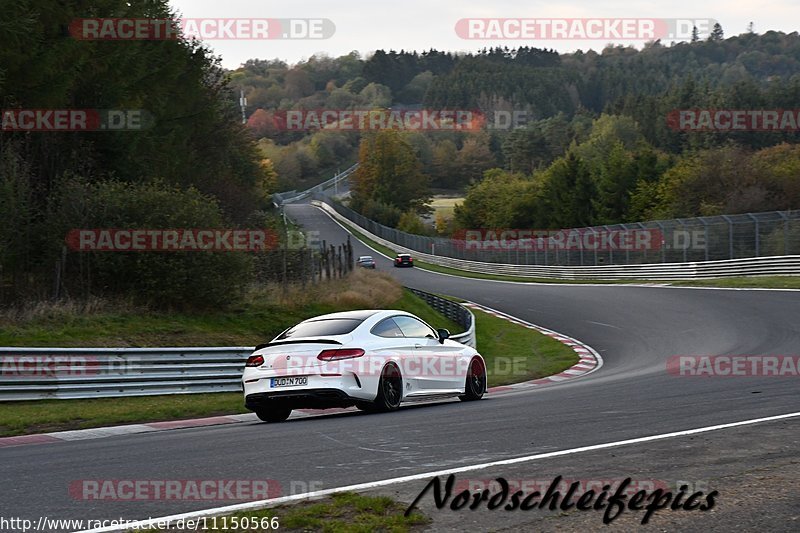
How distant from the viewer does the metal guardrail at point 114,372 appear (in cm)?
1670

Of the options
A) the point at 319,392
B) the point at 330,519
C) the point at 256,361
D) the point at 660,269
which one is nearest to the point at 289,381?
the point at 319,392

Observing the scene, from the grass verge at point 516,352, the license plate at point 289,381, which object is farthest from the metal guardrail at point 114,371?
the grass verge at point 516,352

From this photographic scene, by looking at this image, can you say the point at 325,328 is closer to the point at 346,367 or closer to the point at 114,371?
the point at 346,367

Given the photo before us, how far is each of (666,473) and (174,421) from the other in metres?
8.82

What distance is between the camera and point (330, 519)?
643 cm

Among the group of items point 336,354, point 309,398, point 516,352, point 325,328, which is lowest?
point 516,352

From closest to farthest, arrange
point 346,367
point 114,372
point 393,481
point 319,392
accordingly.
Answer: point 393,481
point 319,392
point 346,367
point 114,372

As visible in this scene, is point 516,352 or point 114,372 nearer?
point 114,372

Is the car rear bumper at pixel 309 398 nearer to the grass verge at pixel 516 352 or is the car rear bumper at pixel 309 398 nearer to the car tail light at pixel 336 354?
the car tail light at pixel 336 354

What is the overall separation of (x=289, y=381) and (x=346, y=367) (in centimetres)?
76

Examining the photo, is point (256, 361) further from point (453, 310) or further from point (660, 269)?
point (660, 269)

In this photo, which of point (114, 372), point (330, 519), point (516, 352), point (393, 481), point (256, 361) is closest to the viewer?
point (330, 519)

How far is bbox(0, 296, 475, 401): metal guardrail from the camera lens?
54.8ft

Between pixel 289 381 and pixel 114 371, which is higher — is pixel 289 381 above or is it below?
above
